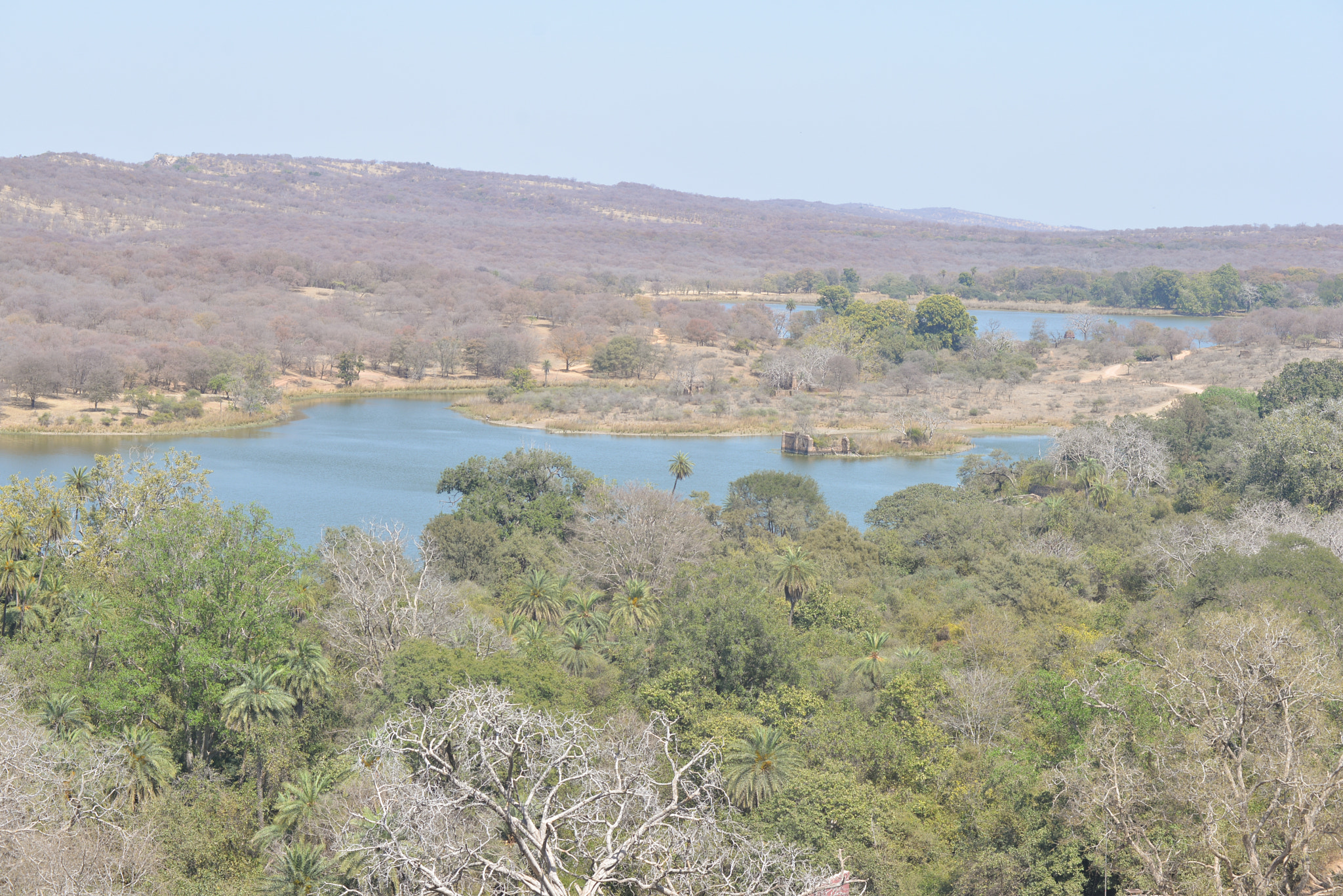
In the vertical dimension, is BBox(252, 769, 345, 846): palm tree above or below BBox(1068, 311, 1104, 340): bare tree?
below

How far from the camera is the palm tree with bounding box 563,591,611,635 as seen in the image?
2909 centimetres

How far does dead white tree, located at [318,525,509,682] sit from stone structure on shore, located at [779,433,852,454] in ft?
144

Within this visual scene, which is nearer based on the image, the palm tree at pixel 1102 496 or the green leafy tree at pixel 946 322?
the palm tree at pixel 1102 496

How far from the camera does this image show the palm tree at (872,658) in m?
25.3

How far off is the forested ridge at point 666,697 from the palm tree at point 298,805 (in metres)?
0.07

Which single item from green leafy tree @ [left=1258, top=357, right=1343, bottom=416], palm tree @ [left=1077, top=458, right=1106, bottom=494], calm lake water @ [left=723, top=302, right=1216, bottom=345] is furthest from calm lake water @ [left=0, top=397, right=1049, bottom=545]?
calm lake water @ [left=723, top=302, right=1216, bottom=345]

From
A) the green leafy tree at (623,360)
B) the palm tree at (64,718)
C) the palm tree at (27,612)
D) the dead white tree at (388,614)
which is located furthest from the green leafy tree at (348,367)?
the palm tree at (64,718)

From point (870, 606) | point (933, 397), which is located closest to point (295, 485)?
point (870, 606)

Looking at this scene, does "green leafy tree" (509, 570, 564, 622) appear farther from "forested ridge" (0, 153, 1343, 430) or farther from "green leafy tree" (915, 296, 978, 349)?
"green leafy tree" (915, 296, 978, 349)

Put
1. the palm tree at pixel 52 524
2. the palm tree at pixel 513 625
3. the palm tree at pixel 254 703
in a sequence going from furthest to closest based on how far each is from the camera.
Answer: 1. the palm tree at pixel 52 524
2. the palm tree at pixel 513 625
3. the palm tree at pixel 254 703

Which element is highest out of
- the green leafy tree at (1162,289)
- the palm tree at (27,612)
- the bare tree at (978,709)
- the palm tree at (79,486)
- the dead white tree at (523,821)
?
the green leafy tree at (1162,289)

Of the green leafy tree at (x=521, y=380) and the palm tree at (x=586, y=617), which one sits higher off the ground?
the palm tree at (x=586, y=617)

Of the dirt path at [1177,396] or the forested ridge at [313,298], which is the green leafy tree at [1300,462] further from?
the forested ridge at [313,298]

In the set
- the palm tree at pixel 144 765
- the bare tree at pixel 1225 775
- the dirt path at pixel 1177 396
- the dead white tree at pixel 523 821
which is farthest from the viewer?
the dirt path at pixel 1177 396
